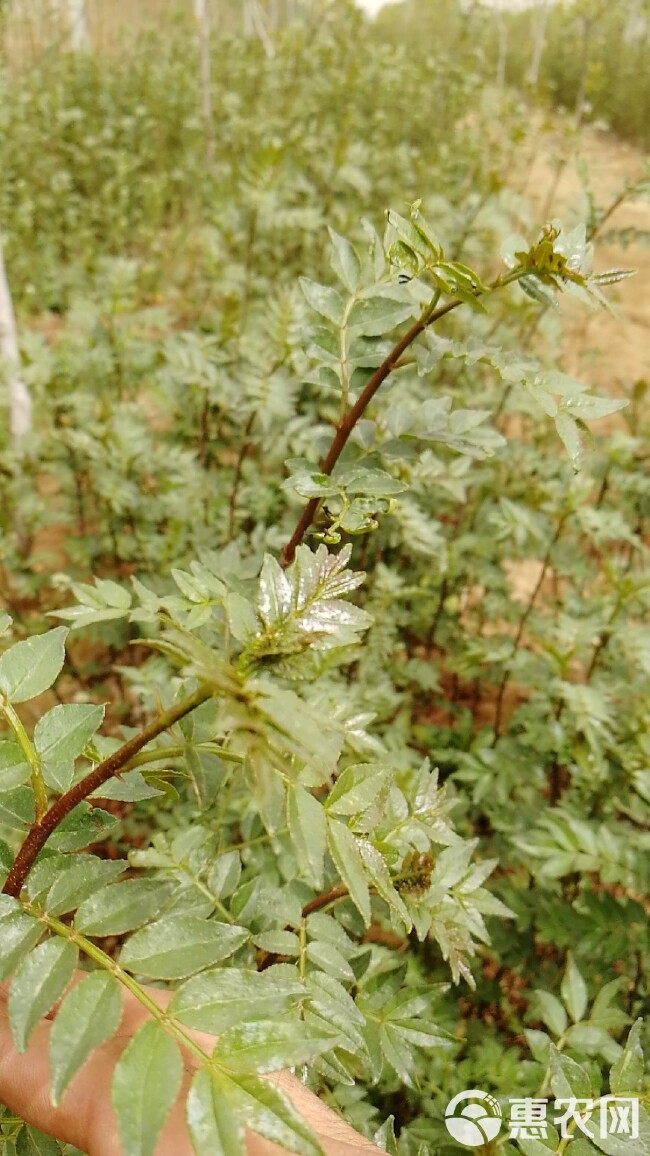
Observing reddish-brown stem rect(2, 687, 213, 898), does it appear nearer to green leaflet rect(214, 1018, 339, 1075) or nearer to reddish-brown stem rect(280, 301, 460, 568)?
green leaflet rect(214, 1018, 339, 1075)

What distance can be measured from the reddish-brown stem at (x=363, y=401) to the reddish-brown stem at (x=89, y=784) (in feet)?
1.29

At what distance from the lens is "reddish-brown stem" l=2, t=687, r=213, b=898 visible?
643 millimetres

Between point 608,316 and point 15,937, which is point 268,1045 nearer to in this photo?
point 15,937

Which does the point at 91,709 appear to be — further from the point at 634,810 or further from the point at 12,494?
the point at 12,494

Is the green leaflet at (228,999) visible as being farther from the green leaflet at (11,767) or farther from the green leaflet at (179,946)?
Answer: the green leaflet at (11,767)

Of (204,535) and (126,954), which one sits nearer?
(126,954)

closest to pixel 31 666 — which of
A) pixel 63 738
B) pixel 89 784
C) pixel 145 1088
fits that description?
pixel 63 738

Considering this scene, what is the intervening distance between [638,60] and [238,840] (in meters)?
13.9

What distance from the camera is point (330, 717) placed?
0.78 metres


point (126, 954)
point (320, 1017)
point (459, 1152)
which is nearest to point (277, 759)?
point (126, 954)

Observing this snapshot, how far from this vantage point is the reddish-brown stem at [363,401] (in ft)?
3.11

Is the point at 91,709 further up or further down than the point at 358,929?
further up

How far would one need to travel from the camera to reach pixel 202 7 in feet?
18.5

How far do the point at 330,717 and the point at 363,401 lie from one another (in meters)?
0.41
